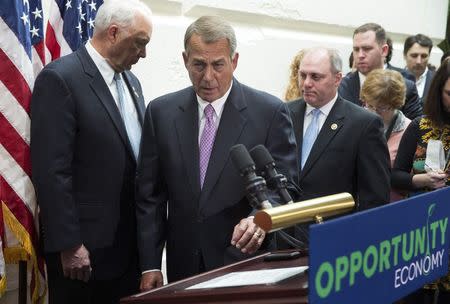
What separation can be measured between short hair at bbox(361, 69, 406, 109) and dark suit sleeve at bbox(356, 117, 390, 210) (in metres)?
0.80

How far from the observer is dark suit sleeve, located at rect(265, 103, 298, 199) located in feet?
7.20

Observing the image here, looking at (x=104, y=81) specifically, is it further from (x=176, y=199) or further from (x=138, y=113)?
(x=176, y=199)

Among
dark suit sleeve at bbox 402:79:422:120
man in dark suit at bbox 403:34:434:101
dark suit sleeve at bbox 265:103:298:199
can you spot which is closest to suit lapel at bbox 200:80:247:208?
dark suit sleeve at bbox 265:103:298:199

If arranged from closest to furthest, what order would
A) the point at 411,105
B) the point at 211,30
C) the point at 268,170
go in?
the point at 268,170, the point at 211,30, the point at 411,105

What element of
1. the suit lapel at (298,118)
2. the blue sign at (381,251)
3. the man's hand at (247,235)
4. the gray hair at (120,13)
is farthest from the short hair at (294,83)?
the blue sign at (381,251)

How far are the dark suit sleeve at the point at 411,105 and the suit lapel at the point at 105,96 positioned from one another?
96.2 inches

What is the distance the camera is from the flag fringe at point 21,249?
100 inches

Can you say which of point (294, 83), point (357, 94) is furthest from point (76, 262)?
point (357, 94)

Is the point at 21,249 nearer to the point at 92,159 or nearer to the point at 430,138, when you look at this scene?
the point at 92,159

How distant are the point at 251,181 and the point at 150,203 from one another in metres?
0.97

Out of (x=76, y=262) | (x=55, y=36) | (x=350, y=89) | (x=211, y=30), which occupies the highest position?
(x=55, y=36)

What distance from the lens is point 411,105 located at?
14.6ft

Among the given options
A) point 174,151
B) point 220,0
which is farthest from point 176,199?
point 220,0

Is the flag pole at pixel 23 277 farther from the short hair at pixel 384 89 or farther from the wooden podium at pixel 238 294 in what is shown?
the short hair at pixel 384 89
